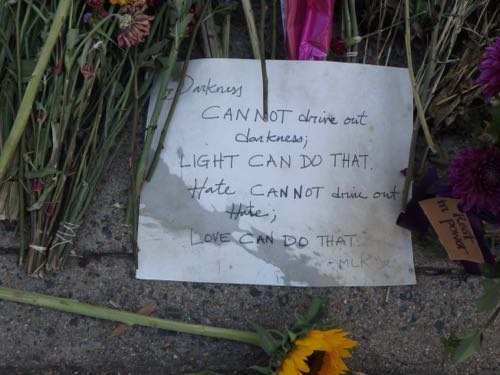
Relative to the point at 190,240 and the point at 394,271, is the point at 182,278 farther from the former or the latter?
the point at 394,271

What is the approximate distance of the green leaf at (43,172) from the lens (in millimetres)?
828

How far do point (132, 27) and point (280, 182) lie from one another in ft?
1.09

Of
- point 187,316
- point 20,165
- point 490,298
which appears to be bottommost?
point 187,316

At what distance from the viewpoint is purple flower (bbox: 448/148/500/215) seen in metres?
0.74

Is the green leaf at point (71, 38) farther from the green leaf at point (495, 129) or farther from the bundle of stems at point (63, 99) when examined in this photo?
the green leaf at point (495, 129)

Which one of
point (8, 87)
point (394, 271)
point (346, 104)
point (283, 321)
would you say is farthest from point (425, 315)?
point (8, 87)

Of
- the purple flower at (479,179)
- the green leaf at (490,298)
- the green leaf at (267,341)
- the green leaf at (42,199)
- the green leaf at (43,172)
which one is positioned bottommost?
the green leaf at (267,341)

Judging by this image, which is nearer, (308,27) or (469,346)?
(469,346)

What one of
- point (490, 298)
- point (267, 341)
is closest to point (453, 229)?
point (490, 298)

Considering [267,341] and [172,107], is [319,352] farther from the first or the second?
[172,107]

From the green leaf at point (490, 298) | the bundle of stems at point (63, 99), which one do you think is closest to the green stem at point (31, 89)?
the bundle of stems at point (63, 99)

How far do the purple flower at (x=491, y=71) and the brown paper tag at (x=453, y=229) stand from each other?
7.9 inches

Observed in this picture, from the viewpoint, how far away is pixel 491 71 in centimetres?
75

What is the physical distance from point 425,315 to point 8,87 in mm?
757
